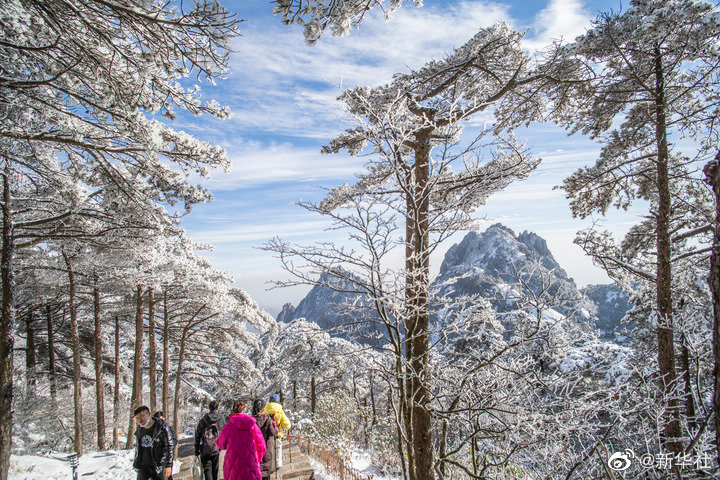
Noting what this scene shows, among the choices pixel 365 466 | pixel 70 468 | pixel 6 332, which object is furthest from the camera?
pixel 365 466

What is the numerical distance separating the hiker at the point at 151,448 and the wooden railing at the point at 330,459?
3.81m

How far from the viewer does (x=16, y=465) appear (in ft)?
26.4

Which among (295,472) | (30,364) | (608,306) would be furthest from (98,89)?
(608,306)

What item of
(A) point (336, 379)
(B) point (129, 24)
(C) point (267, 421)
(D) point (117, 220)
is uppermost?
(B) point (129, 24)

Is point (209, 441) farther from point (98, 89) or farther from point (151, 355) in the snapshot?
point (151, 355)

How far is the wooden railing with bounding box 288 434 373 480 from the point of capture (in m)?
7.60

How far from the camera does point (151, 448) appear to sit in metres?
4.61

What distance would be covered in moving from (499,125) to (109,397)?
24.2 metres

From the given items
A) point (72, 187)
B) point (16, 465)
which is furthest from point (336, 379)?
point (72, 187)

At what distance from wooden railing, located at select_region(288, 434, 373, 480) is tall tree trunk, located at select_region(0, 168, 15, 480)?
518 centimetres

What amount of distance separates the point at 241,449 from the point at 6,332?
5.72 metres

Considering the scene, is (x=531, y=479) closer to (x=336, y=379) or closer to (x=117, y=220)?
(x=117, y=220)

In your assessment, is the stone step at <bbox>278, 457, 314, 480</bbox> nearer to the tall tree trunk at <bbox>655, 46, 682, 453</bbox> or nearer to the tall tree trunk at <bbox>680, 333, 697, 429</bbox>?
the tall tree trunk at <bbox>680, 333, 697, 429</bbox>

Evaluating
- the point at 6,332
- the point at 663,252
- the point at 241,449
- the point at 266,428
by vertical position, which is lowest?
the point at 266,428
